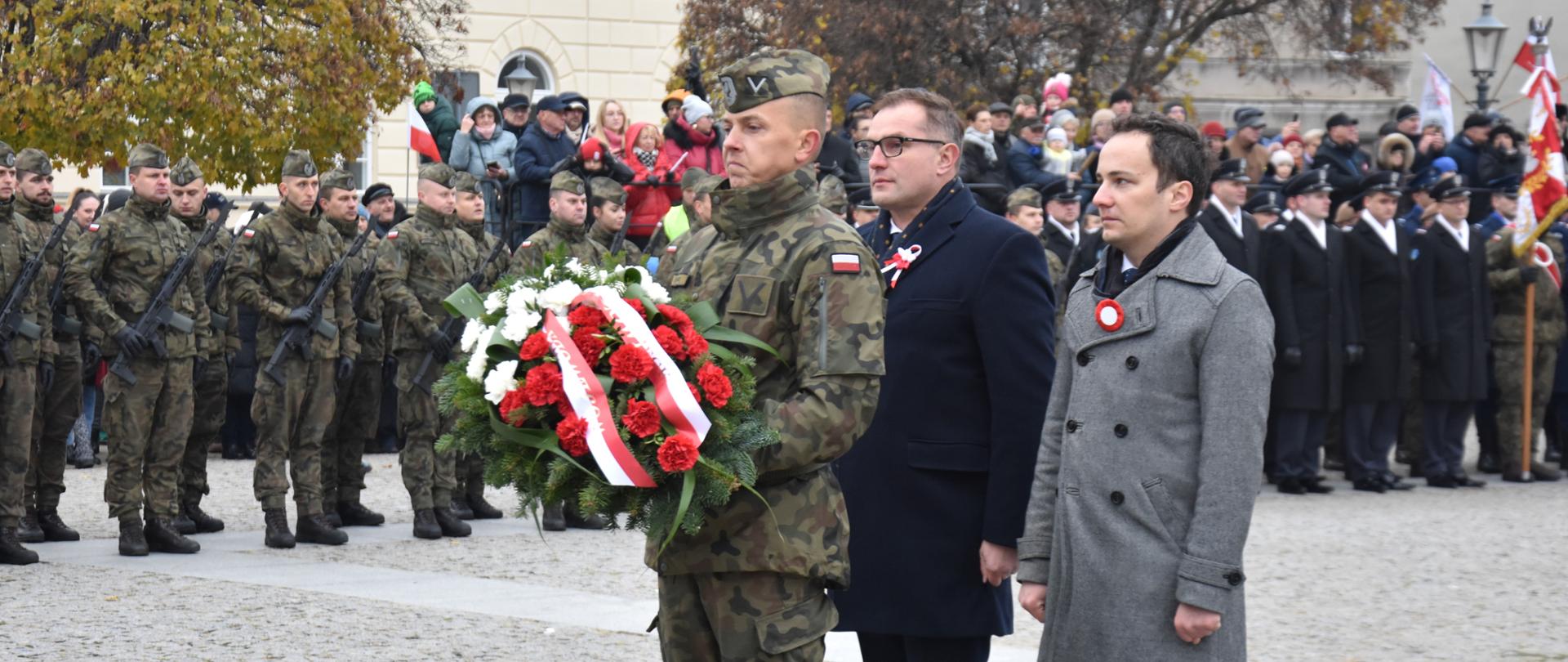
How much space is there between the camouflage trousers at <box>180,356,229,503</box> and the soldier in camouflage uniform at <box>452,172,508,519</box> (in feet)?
4.77

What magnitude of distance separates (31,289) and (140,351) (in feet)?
2.35

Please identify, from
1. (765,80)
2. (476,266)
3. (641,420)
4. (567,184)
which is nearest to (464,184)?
(476,266)

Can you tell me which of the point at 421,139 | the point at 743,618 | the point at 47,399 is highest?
the point at 421,139

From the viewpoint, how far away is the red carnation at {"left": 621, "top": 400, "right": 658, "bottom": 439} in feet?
12.9

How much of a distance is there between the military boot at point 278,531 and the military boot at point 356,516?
1031 millimetres

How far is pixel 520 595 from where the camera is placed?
9.09 meters

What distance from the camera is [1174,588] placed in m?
4.20

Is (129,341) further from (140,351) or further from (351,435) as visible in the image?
(351,435)

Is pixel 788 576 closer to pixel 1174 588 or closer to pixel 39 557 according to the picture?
pixel 1174 588

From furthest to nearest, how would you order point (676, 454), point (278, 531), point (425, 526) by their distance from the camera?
point (425, 526)
point (278, 531)
point (676, 454)

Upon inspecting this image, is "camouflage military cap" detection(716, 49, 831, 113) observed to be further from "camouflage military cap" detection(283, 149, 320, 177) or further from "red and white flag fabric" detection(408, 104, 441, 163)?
"red and white flag fabric" detection(408, 104, 441, 163)

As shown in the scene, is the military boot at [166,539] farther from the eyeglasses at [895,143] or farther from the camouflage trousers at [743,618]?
the camouflage trousers at [743,618]

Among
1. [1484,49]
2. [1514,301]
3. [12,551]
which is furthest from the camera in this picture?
[1484,49]

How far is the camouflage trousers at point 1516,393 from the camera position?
1546cm
